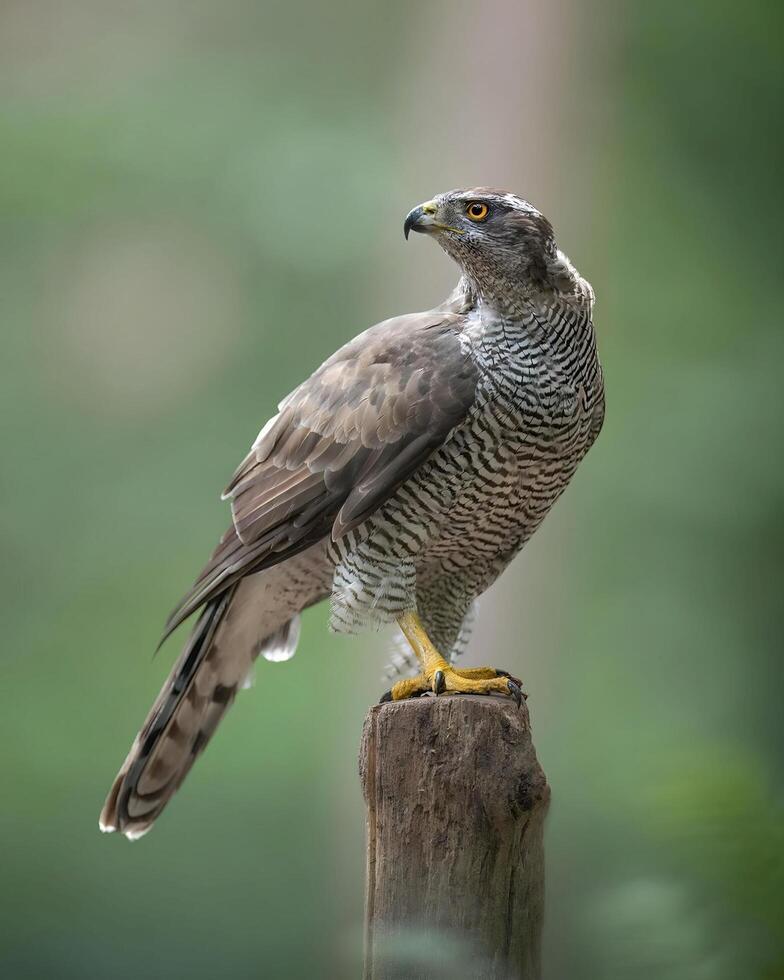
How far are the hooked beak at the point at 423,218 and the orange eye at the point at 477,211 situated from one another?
3.3 inches

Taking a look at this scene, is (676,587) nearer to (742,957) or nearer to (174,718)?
(174,718)

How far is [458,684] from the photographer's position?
2805mm

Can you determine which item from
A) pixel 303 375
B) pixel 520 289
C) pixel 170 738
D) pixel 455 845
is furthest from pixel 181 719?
pixel 303 375

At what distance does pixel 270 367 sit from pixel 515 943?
4840mm

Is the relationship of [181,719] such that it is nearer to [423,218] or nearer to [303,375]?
[423,218]

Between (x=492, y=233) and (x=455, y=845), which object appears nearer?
(x=455, y=845)

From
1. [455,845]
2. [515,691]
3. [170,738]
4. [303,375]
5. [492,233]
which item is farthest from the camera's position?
[303,375]

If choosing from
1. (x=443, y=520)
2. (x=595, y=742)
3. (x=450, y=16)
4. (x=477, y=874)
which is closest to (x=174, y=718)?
(x=443, y=520)

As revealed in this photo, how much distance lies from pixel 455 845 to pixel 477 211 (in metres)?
1.53

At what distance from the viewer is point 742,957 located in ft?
5.96

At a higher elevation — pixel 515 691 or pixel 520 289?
pixel 520 289

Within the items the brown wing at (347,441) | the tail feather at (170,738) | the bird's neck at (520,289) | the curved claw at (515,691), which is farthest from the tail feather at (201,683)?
the bird's neck at (520,289)

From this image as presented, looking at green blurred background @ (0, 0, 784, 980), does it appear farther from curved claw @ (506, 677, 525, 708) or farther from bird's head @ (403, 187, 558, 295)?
bird's head @ (403, 187, 558, 295)

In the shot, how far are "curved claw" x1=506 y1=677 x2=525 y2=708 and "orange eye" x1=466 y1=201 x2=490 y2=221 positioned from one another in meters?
1.13
